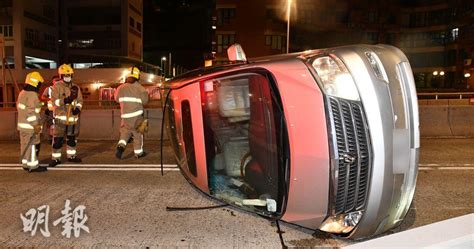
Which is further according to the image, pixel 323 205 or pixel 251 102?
pixel 251 102

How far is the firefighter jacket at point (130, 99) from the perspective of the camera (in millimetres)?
7590

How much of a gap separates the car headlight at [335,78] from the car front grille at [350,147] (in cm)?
5

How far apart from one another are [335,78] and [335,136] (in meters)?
0.43

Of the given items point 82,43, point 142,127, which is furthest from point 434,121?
point 82,43

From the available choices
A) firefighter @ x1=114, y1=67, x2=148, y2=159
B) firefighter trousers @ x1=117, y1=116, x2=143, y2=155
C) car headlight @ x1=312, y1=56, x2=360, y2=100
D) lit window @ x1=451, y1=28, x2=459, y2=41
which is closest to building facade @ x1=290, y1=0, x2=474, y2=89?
lit window @ x1=451, y1=28, x2=459, y2=41

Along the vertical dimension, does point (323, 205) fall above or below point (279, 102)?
below

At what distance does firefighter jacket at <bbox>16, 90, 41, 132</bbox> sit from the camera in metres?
6.62

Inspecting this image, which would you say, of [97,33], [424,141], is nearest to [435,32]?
[97,33]

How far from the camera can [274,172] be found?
3705 millimetres

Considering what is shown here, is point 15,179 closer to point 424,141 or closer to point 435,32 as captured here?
point 424,141

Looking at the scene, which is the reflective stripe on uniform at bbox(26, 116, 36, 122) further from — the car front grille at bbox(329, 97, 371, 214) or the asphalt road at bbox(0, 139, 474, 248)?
the car front grille at bbox(329, 97, 371, 214)

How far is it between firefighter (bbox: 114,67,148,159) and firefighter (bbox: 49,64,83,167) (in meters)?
0.74

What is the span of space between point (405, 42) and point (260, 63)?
62.0 meters

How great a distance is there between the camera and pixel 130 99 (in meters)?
7.59
